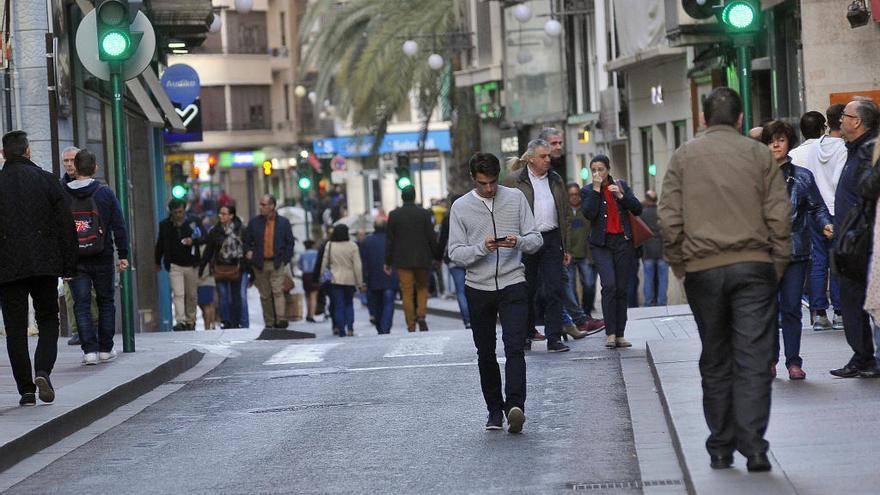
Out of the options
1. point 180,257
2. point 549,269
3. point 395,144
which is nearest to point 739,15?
point 549,269

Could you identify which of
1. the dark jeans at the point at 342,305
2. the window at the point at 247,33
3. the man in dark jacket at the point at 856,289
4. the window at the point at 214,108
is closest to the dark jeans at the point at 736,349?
the man in dark jacket at the point at 856,289

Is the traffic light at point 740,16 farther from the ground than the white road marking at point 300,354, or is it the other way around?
the traffic light at point 740,16

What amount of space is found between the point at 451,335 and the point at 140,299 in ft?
32.5

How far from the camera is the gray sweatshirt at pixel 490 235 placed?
1078 centimetres

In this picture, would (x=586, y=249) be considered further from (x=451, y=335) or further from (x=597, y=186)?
(x=597, y=186)

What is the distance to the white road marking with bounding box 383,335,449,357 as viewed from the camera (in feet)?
56.3

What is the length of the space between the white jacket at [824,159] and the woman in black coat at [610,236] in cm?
235

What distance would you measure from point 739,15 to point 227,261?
11638 mm

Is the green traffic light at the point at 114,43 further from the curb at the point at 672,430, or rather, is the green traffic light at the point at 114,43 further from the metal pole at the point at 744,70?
the curb at the point at 672,430

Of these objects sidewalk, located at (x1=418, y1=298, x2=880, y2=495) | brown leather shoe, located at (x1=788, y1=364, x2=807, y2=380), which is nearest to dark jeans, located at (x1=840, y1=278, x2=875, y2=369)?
sidewalk, located at (x1=418, y1=298, x2=880, y2=495)

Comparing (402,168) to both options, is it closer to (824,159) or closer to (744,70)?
(744,70)

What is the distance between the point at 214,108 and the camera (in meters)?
90.5

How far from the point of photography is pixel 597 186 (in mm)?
15703

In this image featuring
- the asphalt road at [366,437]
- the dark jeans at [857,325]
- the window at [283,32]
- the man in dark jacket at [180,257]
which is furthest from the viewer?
the window at [283,32]
